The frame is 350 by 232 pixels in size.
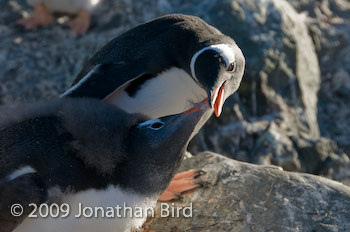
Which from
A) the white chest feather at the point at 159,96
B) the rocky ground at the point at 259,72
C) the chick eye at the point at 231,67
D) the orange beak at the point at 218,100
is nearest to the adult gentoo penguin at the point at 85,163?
the orange beak at the point at 218,100

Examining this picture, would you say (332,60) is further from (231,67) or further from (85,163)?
(85,163)

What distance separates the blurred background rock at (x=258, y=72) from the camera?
485 centimetres

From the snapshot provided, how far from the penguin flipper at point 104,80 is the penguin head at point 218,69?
39cm

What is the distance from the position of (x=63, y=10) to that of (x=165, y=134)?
12.7 feet

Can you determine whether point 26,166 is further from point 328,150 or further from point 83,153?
point 328,150

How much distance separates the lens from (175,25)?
3285mm

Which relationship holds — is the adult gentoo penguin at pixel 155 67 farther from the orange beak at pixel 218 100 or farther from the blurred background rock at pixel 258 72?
the blurred background rock at pixel 258 72

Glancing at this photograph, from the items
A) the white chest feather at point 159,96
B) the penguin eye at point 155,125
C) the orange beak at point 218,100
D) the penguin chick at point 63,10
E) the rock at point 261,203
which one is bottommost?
the rock at point 261,203

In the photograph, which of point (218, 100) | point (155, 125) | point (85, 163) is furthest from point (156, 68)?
point (85, 163)

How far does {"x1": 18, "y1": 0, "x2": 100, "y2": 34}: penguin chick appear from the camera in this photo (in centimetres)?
559

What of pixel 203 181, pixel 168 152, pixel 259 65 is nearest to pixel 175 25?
pixel 203 181

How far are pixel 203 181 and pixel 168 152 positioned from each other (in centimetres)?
97

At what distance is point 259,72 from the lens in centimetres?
503

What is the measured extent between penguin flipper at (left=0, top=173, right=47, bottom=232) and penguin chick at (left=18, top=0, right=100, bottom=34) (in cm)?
356
